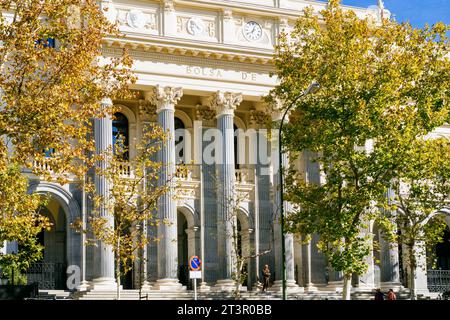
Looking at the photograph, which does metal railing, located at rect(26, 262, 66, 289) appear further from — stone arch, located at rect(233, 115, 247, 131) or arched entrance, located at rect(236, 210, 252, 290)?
stone arch, located at rect(233, 115, 247, 131)

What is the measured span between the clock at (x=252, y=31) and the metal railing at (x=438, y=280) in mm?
18699

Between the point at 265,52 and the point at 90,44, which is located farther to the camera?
the point at 265,52

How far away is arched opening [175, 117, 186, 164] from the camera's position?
47125 mm

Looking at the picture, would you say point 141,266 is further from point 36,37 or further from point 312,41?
point 36,37

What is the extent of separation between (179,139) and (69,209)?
7727 mm

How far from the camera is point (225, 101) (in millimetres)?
45688

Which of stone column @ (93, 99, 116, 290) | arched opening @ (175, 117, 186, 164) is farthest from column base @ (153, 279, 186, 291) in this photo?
arched opening @ (175, 117, 186, 164)

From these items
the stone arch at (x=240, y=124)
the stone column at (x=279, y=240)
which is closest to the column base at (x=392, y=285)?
the stone column at (x=279, y=240)

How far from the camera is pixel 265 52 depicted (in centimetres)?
4606

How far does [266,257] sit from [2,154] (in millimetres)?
24158

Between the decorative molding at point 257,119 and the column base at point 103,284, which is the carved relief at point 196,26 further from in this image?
the column base at point 103,284

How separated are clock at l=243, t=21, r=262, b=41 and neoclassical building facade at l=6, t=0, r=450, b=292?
0.17 feet
